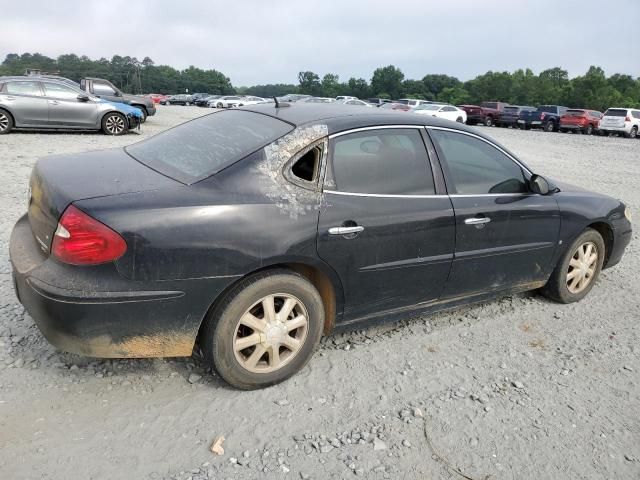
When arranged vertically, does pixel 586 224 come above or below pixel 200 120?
below

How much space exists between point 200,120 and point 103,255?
1.63m

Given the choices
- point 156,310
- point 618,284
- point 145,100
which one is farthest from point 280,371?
point 145,100

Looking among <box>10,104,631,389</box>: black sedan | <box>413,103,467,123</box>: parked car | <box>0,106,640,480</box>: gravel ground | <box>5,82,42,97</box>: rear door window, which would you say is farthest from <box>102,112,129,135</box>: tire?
<box>413,103,467,123</box>: parked car

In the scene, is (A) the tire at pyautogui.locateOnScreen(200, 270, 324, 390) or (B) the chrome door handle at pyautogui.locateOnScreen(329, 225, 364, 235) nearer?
(A) the tire at pyautogui.locateOnScreen(200, 270, 324, 390)

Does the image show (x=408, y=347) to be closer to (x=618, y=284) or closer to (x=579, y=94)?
(x=618, y=284)

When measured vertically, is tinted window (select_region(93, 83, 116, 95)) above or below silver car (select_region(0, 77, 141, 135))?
above

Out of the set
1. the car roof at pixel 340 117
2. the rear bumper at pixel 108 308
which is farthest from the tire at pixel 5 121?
the rear bumper at pixel 108 308

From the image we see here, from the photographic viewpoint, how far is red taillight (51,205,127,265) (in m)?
2.42

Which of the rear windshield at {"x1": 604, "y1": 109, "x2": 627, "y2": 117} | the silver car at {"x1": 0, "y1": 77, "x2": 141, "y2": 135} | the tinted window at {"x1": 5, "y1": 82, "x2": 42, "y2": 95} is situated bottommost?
the silver car at {"x1": 0, "y1": 77, "x2": 141, "y2": 135}

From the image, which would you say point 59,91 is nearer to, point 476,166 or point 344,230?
point 476,166

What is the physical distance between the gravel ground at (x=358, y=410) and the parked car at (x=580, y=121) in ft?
95.0

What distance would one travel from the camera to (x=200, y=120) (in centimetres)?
375

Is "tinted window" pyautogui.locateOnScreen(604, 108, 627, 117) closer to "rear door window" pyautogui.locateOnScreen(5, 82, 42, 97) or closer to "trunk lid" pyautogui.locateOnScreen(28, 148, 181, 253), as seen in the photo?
"rear door window" pyautogui.locateOnScreen(5, 82, 42, 97)

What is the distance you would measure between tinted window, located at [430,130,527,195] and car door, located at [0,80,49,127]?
490 inches
